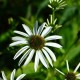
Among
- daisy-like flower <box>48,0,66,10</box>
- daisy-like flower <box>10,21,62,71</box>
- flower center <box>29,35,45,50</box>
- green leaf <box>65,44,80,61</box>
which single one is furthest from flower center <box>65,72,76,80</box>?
green leaf <box>65,44,80,61</box>

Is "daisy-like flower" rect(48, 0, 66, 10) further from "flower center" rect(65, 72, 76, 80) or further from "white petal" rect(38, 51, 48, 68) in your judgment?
"flower center" rect(65, 72, 76, 80)

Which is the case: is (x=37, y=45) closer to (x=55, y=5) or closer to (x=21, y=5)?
(x=55, y=5)

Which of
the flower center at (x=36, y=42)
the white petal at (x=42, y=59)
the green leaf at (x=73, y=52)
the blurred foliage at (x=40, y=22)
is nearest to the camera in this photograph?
the white petal at (x=42, y=59)

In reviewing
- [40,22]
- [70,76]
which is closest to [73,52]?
[40,22]

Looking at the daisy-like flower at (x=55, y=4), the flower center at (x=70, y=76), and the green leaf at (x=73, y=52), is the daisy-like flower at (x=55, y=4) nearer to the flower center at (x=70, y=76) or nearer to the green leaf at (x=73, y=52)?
the flower center at (x=70, y=76)

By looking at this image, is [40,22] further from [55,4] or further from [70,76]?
[70,76]

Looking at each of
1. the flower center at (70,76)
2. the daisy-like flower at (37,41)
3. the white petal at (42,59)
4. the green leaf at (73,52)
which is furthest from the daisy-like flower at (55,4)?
the green leaf at (73,52)
